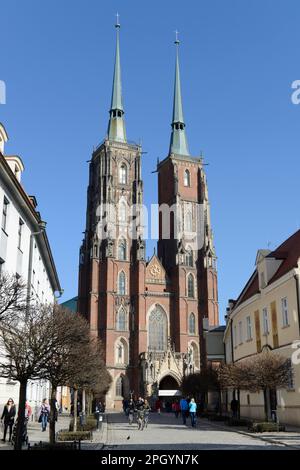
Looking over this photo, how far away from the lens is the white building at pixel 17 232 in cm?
2346

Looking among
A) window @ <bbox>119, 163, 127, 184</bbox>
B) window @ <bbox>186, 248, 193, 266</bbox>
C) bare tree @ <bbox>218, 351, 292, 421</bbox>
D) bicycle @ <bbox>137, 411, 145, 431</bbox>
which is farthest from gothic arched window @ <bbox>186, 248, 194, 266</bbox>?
bare tree @ <bbox>218, 351, 292, 421</bbox>

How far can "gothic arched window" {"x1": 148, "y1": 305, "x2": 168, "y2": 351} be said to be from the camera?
258 ft

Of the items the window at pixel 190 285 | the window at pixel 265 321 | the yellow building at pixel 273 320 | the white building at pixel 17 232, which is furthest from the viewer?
the window at pixel 190 285

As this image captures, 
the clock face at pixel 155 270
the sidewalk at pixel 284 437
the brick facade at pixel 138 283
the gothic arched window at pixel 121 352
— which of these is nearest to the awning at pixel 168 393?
the brick facade at pixel 138 283

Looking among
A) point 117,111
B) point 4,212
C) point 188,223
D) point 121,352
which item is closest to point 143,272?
point 121,352

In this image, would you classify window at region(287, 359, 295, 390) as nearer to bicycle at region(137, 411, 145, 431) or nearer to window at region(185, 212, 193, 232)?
bicycle at region(137, 411, 145, 431)

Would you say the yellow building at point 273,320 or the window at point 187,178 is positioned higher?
the window at point 187,178

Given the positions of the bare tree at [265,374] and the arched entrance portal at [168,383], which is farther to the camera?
the arched entrance portal at [168,383]

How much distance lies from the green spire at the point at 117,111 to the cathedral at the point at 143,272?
0.20m

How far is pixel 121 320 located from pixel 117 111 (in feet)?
Answer: 122

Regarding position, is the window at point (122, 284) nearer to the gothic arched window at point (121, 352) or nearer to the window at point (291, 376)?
the gothic arched window at point (121, 352)

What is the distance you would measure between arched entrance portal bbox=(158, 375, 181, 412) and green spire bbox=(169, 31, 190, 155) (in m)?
38.4
